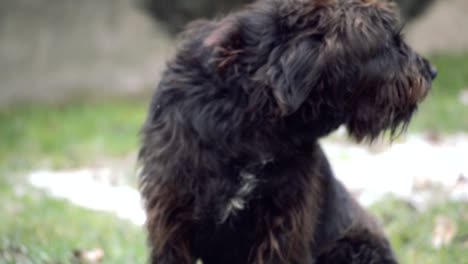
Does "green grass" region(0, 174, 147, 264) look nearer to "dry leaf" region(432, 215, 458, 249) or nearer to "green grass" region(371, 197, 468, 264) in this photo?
"green grass" region(371, 197, 468, 264)

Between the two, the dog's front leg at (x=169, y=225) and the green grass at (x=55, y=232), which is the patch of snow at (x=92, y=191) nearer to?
the green grass at (x=55, y=232)

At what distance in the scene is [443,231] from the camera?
6.25 metres

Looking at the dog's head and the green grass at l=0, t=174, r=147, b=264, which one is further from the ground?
the green grass at l=0, t=174, r=147, b=264

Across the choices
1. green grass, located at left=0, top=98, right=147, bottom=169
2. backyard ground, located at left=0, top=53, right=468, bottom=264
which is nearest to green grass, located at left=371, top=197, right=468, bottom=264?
backyard ground, located at left=0, top=53, right=468, bottom=264

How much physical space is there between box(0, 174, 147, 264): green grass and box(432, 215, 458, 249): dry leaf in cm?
216

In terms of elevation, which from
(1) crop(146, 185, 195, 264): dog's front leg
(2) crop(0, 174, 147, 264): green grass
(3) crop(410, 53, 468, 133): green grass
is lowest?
(3) crop(410, 53, 468, 133): green grass

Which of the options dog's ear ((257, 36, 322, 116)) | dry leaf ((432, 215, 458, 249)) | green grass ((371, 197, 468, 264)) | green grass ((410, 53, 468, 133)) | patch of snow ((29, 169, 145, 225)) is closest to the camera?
dog's ear ((257, 36, 322, 116))

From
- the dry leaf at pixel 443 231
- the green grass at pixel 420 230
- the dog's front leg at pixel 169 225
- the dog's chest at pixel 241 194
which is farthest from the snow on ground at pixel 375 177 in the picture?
the dog's chest at pixel 241 194

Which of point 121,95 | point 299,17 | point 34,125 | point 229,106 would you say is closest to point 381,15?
point 299,17

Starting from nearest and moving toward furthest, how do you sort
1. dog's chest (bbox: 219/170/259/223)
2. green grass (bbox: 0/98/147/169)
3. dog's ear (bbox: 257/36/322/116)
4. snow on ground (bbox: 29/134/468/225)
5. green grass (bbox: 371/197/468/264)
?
dog's ear (bbox: 257/36/322/116) → dog's chest (bbox: 219/170/259/223) → green grass (bbox: 371/197/468/264) → snow on ground (bbox: 29/134/468/225) → green grass (bbox: 0/98/147/169)

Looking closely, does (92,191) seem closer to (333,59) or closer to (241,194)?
(241,194)

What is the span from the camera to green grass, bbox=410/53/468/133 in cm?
994

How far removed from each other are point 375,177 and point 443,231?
5.69ft

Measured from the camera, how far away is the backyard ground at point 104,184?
591 centimetres
